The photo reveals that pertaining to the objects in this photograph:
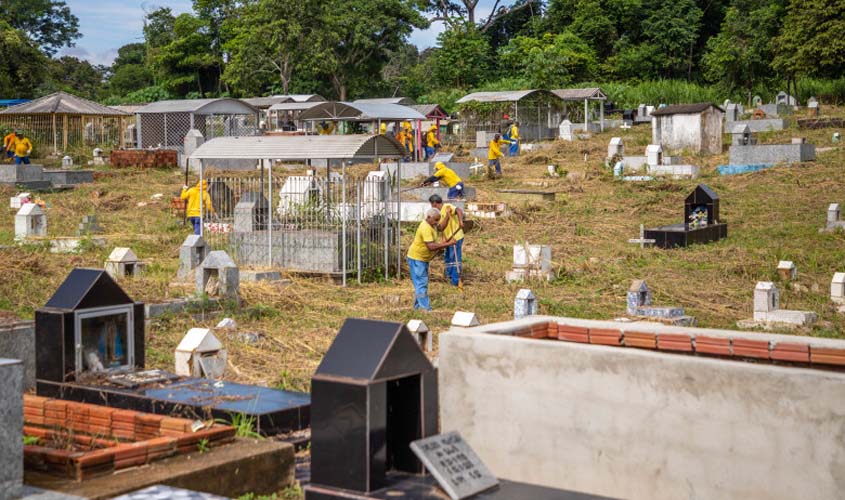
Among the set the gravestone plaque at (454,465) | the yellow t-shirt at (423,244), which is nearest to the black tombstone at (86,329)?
the gravestone plaque at (454,465)

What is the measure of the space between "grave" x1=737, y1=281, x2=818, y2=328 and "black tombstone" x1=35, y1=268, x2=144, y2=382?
760cm

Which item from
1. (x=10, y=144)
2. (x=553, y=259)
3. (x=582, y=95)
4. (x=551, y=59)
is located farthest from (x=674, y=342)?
(x=551, y=59)

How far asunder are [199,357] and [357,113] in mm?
25765

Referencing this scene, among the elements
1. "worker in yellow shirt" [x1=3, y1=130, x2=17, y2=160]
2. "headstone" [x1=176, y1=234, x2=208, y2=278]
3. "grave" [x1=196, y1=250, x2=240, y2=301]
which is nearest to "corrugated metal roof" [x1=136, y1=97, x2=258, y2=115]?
"worker in yellow shirt" [x1=3, y1=130, x2=17, y2=160]

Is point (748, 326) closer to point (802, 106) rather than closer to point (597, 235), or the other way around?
point (597, 235)

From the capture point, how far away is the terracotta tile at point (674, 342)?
25.2ft

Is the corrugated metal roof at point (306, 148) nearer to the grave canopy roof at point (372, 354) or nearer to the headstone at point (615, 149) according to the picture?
the grave canopy roof at point (372, 354)

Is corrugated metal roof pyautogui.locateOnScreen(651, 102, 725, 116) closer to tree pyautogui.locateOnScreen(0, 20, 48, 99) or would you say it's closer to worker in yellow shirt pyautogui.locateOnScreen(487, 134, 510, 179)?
worker in yellow shirt pyautogui.locateOnScreen(487, 134, 510, 179)

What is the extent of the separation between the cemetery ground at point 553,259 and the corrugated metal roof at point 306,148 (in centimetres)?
207

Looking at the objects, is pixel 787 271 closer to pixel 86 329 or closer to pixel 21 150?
pixel 86 329

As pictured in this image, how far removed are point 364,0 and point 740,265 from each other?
1898 inches

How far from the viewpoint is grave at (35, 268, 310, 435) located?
836cm

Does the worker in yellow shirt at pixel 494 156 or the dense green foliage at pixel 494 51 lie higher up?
the dense green foliage at pixel 494 51

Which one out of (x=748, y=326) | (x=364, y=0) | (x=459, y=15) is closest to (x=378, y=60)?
(x=364, y=0)
